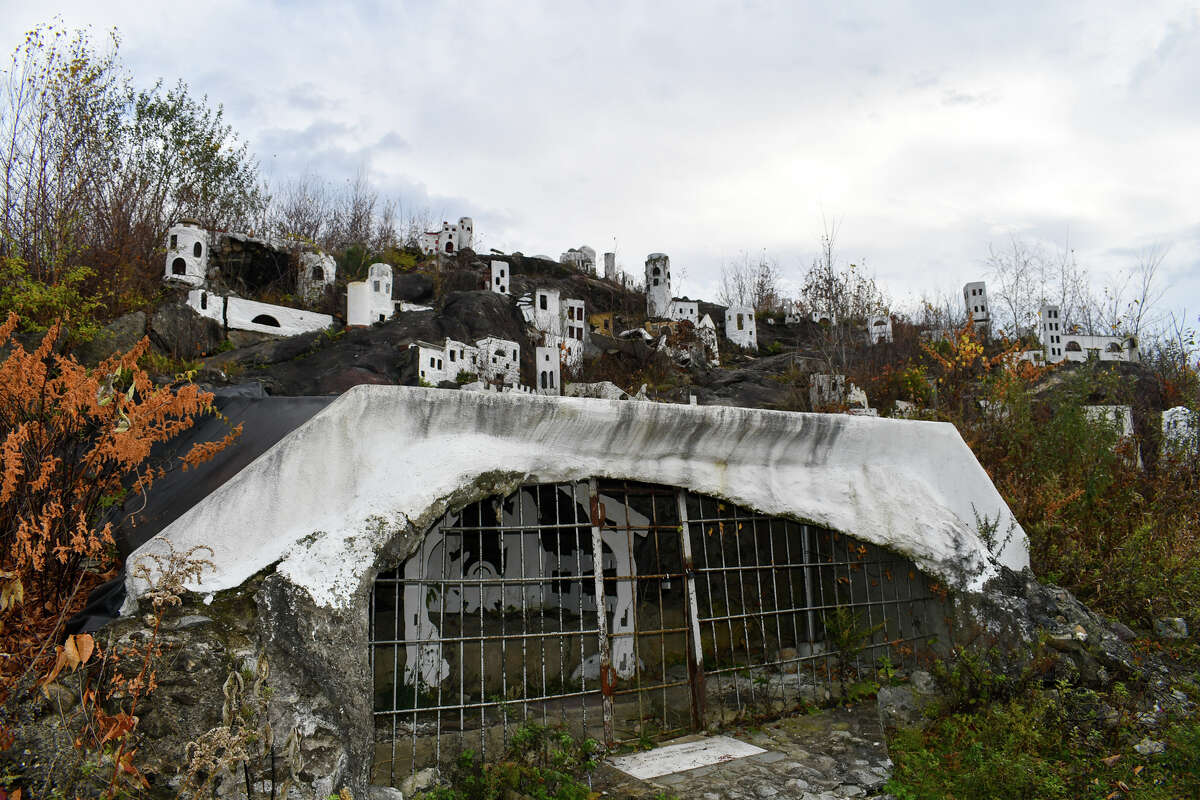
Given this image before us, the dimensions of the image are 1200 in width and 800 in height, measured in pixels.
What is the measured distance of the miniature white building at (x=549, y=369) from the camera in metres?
23.6

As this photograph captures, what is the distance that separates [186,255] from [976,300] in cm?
2940

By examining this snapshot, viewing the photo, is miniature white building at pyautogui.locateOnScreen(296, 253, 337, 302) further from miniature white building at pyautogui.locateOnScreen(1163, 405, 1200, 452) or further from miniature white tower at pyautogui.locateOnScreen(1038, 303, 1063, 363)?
miniature white tower at pyautogui.locateOnScreen(1038, 303, 1063, 363)

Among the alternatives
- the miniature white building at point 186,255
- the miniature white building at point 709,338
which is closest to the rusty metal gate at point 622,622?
the miniature white building at point 186,255

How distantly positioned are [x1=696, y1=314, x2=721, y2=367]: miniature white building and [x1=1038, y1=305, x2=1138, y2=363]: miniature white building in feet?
38.3

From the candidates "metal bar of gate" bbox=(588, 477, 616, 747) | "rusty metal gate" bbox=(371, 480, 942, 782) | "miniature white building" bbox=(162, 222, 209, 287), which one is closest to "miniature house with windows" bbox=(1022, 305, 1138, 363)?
"rusty metal gate" bbox=(371, 480, 942, 782)

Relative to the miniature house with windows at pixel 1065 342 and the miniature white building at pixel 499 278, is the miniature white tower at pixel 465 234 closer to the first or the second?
the miniature white building at pixel 499 278

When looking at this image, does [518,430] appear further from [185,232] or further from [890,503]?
[185,232]

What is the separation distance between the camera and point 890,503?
5.74 meters

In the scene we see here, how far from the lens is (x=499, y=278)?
3120 centimetres

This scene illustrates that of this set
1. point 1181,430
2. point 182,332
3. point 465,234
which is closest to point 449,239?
point 465,234

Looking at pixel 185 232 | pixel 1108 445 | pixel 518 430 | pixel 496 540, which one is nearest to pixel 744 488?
pixel 518 430

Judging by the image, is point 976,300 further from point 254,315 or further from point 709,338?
point 254,315

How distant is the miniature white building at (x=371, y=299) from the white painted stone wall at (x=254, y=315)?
3.31 feet

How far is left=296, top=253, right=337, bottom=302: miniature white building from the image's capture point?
26031 mm
